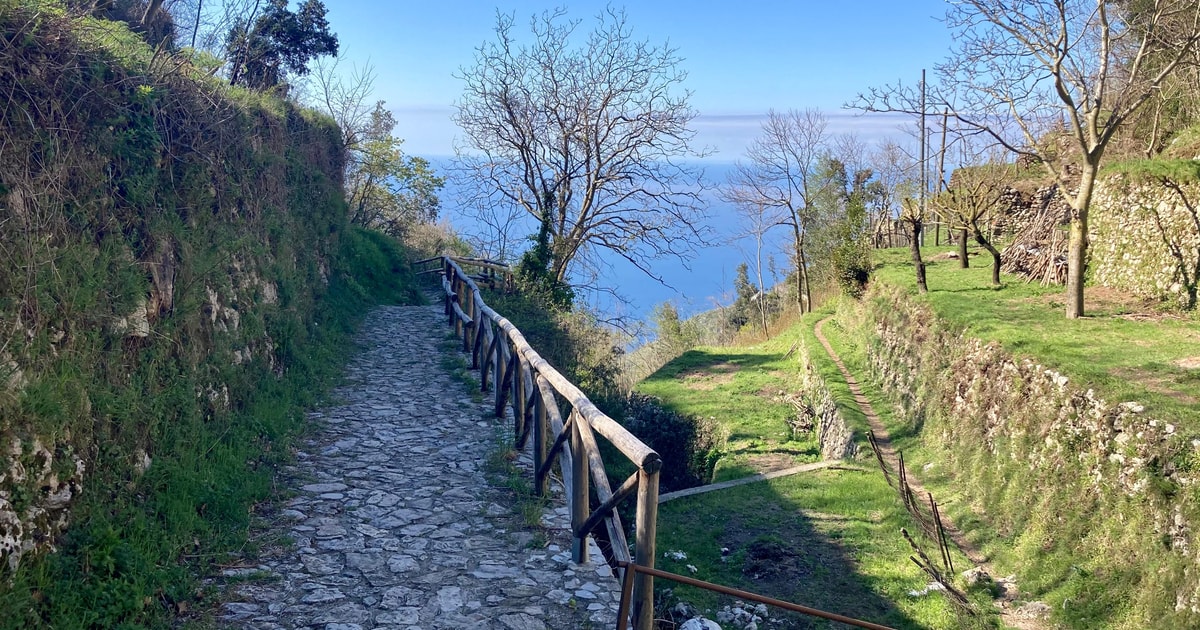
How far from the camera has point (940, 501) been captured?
10148 mm

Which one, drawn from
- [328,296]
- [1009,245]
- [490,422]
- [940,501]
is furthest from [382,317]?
[1009,245]

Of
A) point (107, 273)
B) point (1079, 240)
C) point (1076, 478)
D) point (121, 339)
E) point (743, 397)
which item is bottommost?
point (743, 397)

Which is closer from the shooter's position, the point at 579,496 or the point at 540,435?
the point at 579,496

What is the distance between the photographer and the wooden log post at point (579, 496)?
15.6 feet

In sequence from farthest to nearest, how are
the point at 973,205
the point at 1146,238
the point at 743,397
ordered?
the point at 743,397
the point at 973,205
the point at 1146,238

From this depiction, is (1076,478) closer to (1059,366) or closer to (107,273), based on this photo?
(1059,366)

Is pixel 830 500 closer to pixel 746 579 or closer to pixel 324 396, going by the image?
pixel 746 579

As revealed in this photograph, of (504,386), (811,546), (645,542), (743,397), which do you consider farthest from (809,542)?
(743,397)

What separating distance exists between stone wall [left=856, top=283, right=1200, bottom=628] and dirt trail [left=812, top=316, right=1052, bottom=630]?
12.8 inches

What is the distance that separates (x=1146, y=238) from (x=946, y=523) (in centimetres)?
617

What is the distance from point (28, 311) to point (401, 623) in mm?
2693

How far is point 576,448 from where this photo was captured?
4.84 m

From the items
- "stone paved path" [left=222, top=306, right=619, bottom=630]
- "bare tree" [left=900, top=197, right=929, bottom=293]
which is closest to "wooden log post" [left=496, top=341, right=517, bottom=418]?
"stone paved path" [left=222, top=306, right=619, bottom=630]

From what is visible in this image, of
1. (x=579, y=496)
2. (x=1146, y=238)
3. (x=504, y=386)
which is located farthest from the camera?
(x=1146, y=238)
